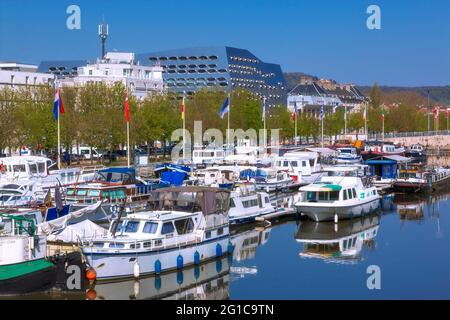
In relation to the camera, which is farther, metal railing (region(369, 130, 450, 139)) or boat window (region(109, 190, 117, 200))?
metal railing (region(369, 130, 450, 139))

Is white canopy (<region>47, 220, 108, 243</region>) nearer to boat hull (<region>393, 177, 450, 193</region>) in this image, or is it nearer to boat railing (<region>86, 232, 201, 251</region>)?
boat railing (<region>86, 232, 201, 251</region>)

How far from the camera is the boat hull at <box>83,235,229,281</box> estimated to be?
30016 mm

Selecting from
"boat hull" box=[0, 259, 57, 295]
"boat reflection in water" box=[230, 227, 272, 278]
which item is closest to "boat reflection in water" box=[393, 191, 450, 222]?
"boat reflection in water" box=[230, 227, 272, 278]

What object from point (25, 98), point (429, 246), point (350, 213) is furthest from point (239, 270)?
point (25, 98)

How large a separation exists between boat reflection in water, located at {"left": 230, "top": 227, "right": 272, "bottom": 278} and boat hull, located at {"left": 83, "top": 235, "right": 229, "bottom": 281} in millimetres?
2141

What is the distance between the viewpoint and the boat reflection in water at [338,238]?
37.7 m

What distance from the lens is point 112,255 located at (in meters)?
30.2

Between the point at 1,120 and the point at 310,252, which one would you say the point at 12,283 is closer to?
the point at 310,252

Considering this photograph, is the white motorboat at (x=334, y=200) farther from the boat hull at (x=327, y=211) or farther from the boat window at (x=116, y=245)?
the boat window at (x=116, y=245)

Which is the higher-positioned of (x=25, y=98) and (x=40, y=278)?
(x=25, y=98)

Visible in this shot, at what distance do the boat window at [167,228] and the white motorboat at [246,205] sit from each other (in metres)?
11.1

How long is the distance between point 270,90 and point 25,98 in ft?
411

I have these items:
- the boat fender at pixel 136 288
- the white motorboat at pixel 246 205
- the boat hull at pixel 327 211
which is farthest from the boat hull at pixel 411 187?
the boat fender at pixel 136 288

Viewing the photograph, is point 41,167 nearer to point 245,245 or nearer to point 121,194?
point 121,194
